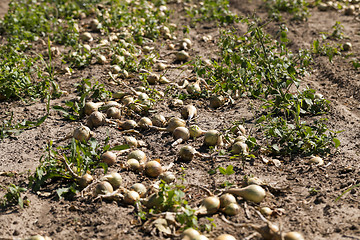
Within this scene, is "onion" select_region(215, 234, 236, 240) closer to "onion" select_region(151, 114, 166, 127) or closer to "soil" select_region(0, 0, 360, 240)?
"soil" select_region(0, 0, 360, 240)

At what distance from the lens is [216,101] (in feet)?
15.0

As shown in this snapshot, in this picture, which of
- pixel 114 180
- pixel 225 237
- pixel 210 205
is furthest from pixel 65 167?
pixel 225 237

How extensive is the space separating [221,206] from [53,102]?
2.60 meters

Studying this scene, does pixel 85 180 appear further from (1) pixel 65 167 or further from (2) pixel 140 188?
(2) pixel 140 188

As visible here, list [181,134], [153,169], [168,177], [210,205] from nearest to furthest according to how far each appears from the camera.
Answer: [210,205]
[168,177]
[153,169]
[181,134]

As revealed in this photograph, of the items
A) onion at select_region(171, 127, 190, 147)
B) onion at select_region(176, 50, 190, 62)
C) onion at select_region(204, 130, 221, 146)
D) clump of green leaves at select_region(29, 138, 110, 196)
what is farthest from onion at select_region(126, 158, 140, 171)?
onion at select_region(176, 50, 190, 62)

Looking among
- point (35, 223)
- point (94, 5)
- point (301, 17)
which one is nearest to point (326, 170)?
point (35, 223)

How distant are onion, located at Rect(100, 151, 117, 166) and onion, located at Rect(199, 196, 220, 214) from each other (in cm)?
93

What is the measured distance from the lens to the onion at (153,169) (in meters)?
3.33

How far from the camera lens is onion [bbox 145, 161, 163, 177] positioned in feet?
10.9

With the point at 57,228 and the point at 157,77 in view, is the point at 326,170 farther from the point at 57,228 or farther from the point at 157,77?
the point at 157,77

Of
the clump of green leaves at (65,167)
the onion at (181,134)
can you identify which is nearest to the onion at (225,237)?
the clump of green leaves at (65,167)

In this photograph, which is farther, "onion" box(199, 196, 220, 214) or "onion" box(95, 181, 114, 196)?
"onion" box(95, 181, 114, 196)

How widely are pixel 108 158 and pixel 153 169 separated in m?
0.38
